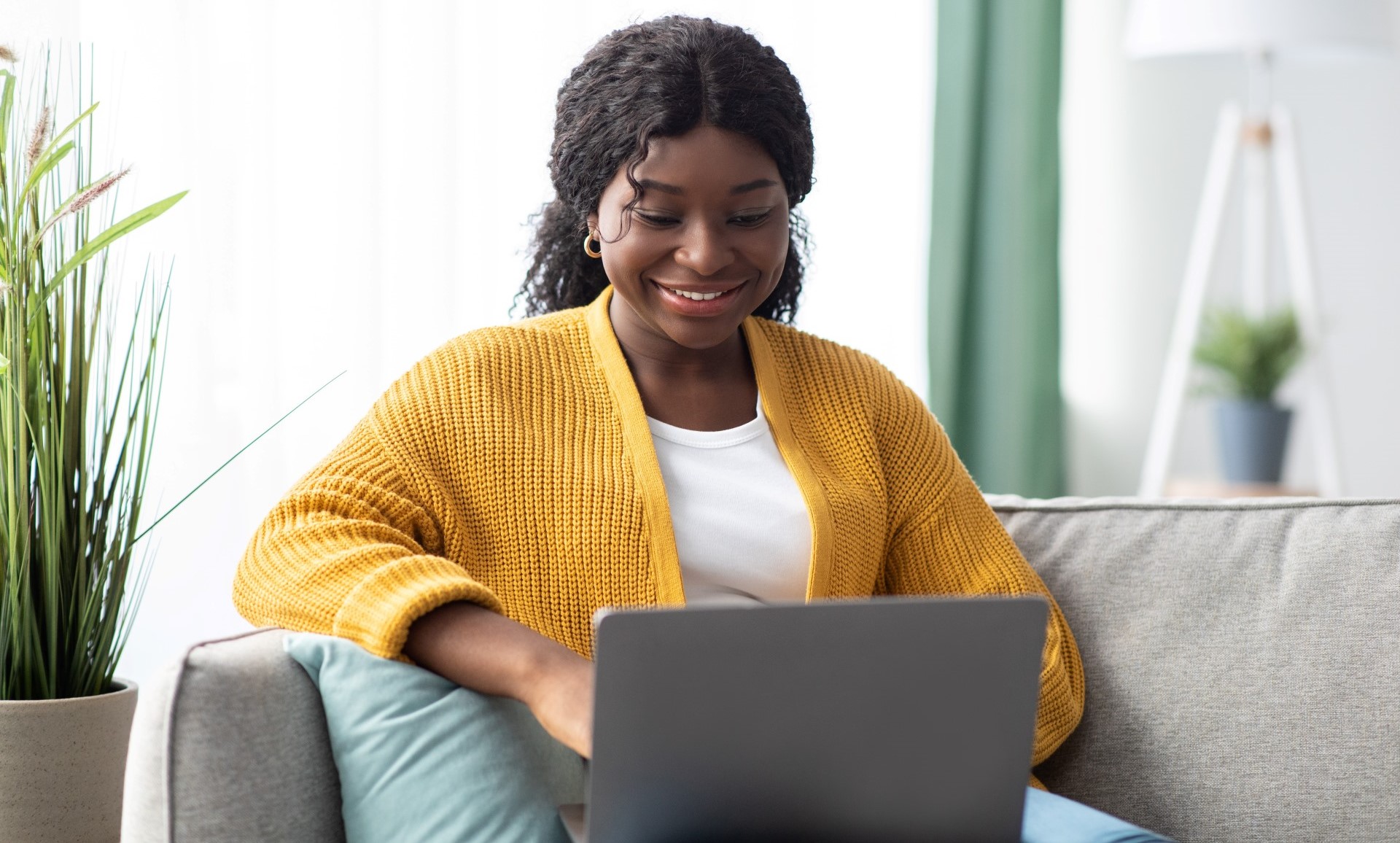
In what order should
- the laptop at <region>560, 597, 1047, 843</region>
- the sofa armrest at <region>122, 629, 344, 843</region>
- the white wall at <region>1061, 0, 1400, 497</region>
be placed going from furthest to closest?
the white wall at <region>1061, 0, 1400, 497</region> < the sofa armrest at <region>122, 629, 344, 843</region> < the laptop at <region>560, 597, 1047, 843</region>

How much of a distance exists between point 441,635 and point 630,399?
37 cm

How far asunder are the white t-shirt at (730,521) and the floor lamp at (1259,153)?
1.78 metres

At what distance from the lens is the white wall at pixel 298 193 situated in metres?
2.09

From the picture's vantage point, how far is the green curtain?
299cm

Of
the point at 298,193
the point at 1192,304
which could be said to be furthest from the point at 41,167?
the point at 1192,304

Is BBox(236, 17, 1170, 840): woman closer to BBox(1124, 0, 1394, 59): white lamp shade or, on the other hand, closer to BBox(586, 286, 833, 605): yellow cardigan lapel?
BBox(586, 286, 833, 605): yellow cardigan lapel

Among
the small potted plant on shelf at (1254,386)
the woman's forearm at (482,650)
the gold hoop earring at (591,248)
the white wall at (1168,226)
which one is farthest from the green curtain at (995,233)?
the woman's forearm at (482,650)

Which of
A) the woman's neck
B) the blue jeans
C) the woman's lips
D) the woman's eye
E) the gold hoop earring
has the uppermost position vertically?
the woman's eye

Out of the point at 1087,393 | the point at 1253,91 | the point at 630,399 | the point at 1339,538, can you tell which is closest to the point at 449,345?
the point at 630,399

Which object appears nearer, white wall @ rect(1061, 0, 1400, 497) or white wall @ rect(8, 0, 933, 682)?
white wall @ rect(8, 0, 933, 682)

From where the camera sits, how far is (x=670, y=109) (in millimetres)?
1311

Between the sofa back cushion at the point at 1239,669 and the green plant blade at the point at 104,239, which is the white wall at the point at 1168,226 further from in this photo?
the green plant blade at the point at 104,239

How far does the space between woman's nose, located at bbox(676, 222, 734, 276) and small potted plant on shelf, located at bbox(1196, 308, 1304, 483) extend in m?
1.91

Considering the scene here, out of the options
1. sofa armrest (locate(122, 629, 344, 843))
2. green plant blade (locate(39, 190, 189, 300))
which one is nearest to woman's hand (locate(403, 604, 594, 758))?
sofa armrest (locate(122, 629, 344, 843))
